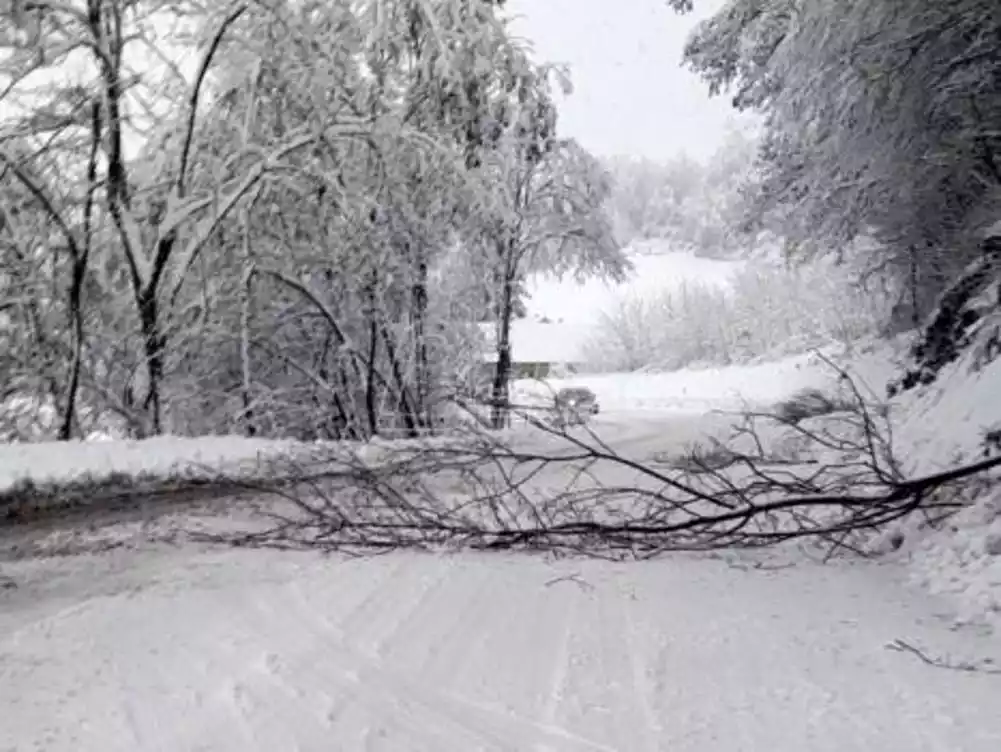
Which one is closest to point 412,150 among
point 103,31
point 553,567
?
point 103,31

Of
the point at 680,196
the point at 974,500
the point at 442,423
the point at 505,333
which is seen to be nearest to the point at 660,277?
the point at 680,196

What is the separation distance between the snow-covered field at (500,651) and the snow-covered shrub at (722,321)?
3648cm

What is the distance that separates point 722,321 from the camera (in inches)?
1997

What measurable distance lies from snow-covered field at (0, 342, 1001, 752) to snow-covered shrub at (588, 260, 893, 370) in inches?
1436

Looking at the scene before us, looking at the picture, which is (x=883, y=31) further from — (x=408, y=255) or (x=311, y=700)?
(x=408, y=255)

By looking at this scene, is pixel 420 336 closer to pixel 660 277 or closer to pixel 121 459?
pixel 121 459

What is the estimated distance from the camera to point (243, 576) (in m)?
5.34

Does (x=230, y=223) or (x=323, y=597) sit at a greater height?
(x=230, y=223)

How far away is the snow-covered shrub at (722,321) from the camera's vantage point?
44.1 m

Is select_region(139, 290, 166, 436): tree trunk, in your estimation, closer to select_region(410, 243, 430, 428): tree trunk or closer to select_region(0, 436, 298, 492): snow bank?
select_region(0, 436, 298, 492): snow bank

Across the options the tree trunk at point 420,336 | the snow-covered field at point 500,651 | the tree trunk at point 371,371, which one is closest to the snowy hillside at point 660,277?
the tree trunk at point 420,336

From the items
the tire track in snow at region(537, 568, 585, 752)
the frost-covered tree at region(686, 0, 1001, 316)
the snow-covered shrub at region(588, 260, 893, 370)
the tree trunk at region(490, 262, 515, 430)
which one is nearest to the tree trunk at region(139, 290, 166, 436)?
the frost-covered tree at region(686, 0, 1001, 316)

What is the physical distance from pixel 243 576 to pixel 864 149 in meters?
8.50

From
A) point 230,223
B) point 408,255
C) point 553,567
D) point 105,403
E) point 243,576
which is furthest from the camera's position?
point 408,255
